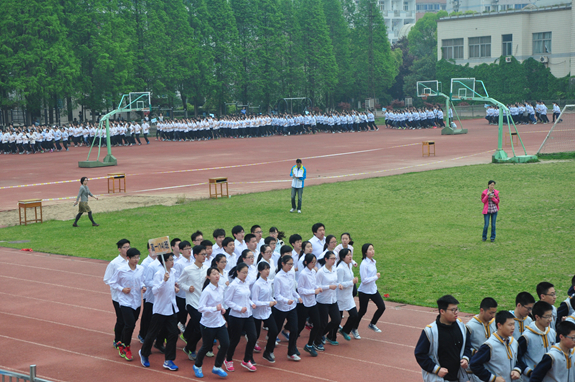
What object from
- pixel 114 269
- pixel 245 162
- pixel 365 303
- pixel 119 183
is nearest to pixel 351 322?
pixel 365 303

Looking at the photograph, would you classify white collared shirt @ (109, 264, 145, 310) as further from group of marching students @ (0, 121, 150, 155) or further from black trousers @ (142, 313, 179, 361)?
group of marching students @ (0, 121, 150, 155)

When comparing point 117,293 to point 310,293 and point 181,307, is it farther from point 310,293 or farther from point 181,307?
point 310,293

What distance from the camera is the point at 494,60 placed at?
69250 mm

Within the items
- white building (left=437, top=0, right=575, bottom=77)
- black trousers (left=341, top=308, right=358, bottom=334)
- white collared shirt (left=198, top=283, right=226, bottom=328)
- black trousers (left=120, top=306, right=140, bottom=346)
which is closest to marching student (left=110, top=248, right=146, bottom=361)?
black trousers (left=120, top=306, right=140, bottom=346)

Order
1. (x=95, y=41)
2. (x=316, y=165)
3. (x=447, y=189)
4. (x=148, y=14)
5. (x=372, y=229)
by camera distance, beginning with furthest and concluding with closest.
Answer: (x=148, y=14) < (x=95, y=41) < (x=316, y=165) < (x=447, y=189) < (x=372, y=229)

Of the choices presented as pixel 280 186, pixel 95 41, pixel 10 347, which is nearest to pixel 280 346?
pixel 10 347

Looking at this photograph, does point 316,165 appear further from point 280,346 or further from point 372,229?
point 280,346

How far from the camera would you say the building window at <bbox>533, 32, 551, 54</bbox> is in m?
66.1

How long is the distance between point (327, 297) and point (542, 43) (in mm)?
64489

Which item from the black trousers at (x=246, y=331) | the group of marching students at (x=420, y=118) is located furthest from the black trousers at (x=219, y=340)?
the group of marching students at (x=420, y=118)

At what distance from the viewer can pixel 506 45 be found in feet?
224

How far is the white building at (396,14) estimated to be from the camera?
140 metres

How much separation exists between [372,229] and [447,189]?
7086mm

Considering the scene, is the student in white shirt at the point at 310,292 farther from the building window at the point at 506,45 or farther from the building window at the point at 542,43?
the building window at the point at 506,45
